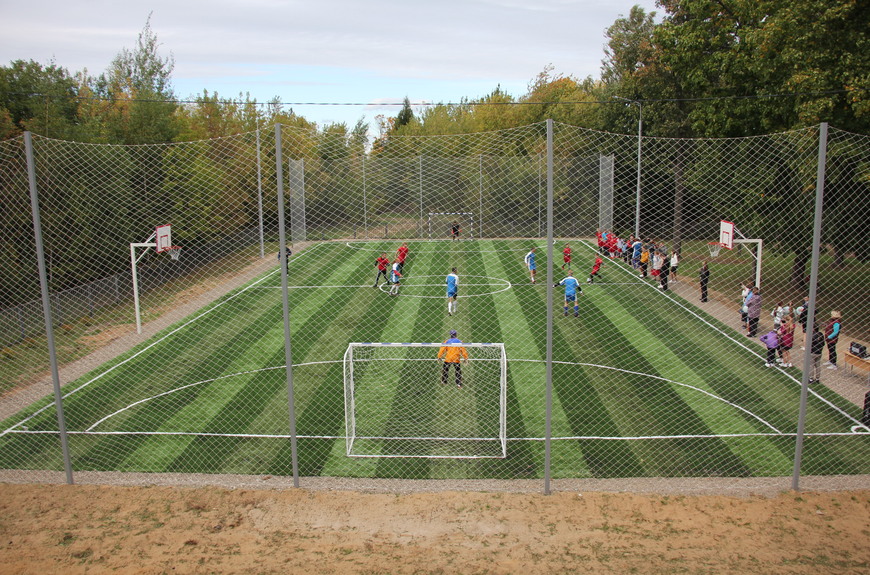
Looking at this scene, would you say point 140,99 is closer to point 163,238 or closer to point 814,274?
point 163,238

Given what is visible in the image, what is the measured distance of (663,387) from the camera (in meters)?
15.1

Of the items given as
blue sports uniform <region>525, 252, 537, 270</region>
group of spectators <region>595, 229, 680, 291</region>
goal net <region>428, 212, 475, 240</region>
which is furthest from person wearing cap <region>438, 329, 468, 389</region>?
goal net <region>428, 212, 475, 240</region>

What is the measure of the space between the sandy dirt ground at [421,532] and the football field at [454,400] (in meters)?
1.26

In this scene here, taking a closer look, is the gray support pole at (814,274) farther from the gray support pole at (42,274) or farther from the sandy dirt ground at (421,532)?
the gray support pole at (42,274)

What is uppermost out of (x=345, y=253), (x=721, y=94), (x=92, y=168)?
(x=721, y=94)

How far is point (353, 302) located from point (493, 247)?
10338 mm

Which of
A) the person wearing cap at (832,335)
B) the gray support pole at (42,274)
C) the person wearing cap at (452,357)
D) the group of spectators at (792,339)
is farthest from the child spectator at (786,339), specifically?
the gray support pole at (42,274)

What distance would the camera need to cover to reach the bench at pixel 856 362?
15.4 meters

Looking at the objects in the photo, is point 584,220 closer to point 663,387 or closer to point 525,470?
point 663,387

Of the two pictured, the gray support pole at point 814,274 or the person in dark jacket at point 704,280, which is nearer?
the gray support pole at point 814,274

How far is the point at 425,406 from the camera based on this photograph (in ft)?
46.0

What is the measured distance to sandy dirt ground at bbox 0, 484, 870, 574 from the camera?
8.32 metres

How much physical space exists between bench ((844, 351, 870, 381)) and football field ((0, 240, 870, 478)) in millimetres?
1339

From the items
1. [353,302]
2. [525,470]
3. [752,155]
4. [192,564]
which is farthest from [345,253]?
[192,564]
